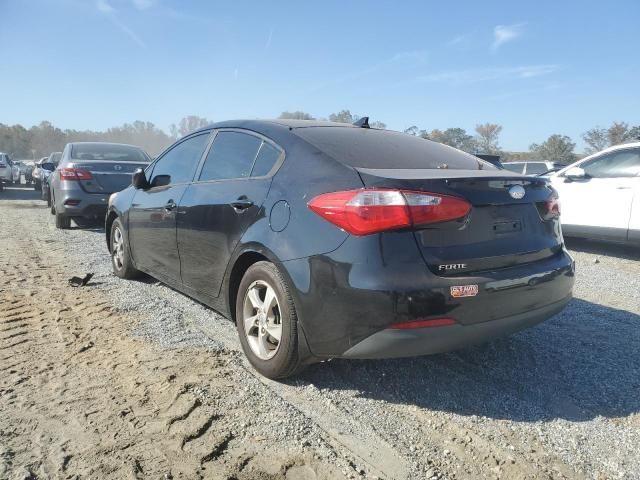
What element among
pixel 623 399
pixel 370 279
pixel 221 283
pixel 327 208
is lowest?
pixel 623 399

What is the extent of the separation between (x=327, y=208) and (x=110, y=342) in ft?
6.81

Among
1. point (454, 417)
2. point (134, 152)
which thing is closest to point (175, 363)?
point (454, 417)

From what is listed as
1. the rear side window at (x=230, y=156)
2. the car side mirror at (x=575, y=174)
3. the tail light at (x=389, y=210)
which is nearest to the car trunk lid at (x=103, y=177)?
the rear side window at (x=230, y=156)

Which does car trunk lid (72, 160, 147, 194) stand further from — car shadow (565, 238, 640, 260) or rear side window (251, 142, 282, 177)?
car shadow (565, 238, 640, 260)

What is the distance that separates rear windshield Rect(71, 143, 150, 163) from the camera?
9.56 metres

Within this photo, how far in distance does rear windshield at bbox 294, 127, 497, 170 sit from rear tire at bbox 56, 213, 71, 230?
7510mm

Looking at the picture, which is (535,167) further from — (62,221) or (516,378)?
(516,378)

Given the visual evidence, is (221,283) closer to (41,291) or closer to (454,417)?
(454,417)

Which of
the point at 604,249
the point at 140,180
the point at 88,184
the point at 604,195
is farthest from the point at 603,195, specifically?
the point at 88,184

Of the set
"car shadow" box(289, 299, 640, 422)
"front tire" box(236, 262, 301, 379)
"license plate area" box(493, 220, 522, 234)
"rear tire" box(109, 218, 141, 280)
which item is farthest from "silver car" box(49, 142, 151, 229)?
"license plate area" box(493, 220, 522, 234)

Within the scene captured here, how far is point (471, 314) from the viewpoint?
8.52 ft

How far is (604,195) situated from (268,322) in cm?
623

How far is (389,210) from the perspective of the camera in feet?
8.32

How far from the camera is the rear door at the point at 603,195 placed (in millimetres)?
7055
